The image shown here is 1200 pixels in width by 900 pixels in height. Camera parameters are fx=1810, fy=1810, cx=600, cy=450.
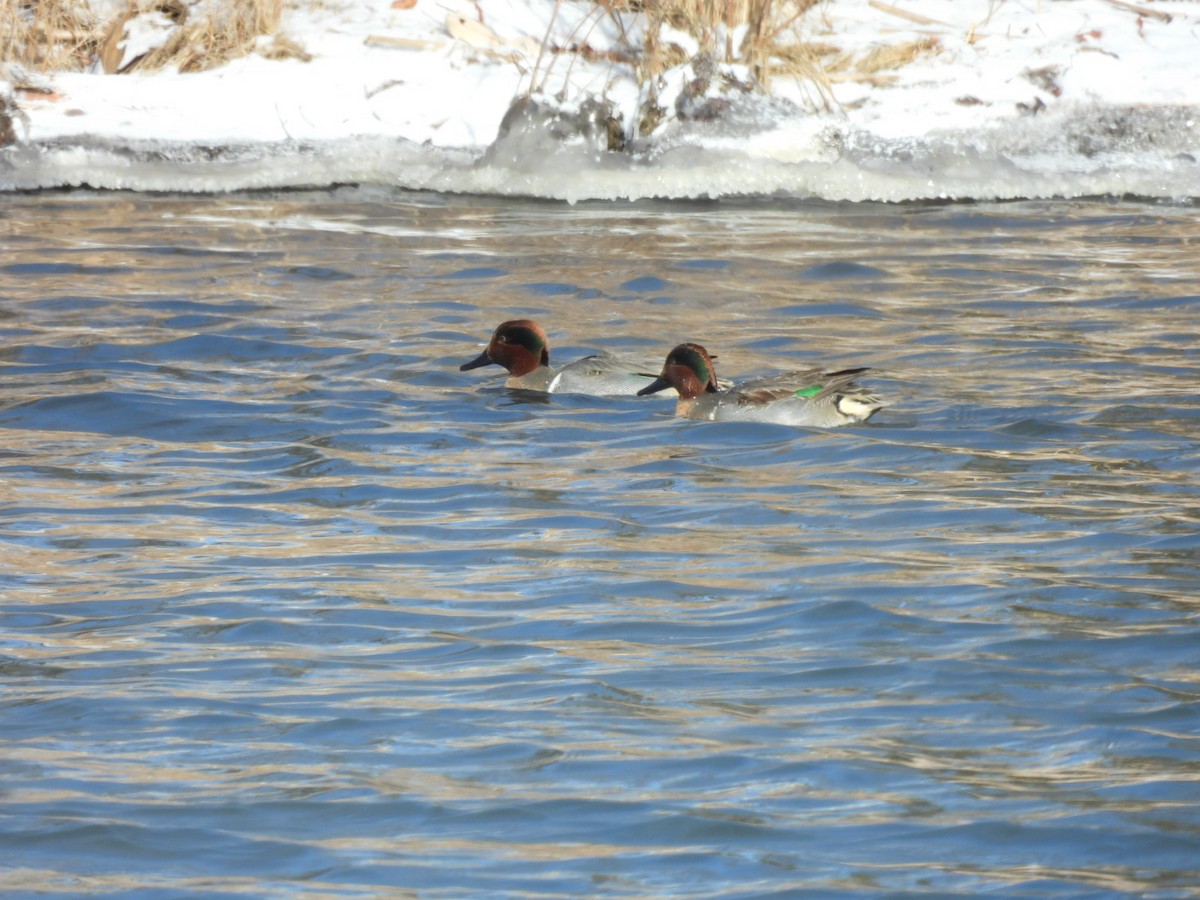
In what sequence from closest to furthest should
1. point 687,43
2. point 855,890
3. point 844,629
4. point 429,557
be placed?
1. point 855,890
2. point 844,629
3. point 429,557
4. point 687,43

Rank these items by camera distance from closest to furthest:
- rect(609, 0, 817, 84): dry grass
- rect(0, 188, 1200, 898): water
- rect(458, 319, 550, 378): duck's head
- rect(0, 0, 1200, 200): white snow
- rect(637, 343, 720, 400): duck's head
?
rect(0, 188, 1200, 898): water, rect(637, 343, 720, 400): duck's head, rect(458, 319, 550, 378): duck's head, rect(0, 0, 1200, 200): white snow, rect(609, 0, 817, 84): dry grass

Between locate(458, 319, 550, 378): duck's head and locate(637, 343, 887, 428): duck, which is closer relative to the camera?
locate(637, 343, 887, 428): duck

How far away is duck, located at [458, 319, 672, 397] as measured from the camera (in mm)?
9172

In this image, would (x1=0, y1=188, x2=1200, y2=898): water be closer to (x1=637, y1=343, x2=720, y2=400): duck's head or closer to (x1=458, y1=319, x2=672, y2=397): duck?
(x1=458, y1=319, x2=672, y2=397): duck

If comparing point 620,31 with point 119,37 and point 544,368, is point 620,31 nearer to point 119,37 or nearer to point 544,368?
point 119,37

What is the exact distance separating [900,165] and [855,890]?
10.9 metres

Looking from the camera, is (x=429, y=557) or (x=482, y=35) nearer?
(x=429, y=557)

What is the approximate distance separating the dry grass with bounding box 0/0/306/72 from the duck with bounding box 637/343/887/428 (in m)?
7.42

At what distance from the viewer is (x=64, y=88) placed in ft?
48.3

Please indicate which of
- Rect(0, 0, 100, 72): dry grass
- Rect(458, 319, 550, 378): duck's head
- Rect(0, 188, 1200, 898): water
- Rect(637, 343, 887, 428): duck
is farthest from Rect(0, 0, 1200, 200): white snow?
Rect(637, 343, 887, 428): duck

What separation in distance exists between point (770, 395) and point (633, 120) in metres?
6.62

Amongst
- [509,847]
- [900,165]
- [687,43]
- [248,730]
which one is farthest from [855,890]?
[687,43]

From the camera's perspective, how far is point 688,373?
871 cm

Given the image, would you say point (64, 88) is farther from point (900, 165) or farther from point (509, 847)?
point (509, 847)
